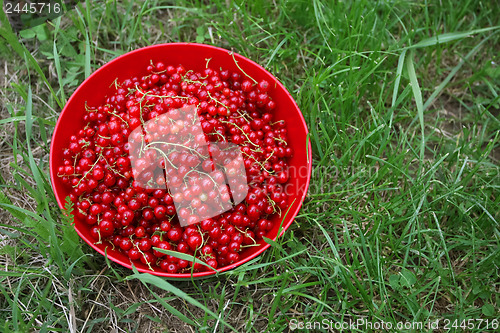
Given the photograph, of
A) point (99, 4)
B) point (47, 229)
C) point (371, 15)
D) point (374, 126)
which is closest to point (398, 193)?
point (374, 126)

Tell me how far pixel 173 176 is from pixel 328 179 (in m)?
0.85

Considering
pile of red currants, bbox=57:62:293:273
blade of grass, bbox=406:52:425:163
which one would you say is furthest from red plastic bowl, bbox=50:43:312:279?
blade of grass, bbox=406:52:425:163

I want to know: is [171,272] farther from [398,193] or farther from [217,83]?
[398,193]

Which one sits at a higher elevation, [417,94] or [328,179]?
[417,94]

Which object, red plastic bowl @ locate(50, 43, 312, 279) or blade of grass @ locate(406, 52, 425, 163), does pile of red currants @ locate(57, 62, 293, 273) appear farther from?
blade of grass @ locate(406, 52, 425, 163)

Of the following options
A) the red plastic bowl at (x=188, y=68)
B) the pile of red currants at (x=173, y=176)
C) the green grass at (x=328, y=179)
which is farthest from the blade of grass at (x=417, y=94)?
the pile of red currants at (x=173, y=176)

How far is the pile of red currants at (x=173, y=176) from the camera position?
1.79 meters

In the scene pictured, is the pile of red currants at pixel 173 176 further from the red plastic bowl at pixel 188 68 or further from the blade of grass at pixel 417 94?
the blade of grass at pixel 417 94

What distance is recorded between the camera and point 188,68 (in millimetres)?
2176

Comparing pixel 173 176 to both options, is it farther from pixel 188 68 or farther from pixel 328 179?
pixel 328 179

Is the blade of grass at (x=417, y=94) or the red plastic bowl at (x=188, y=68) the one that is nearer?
the red plastic bowl at (x=188, y=68)

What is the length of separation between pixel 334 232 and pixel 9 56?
2.13 metres

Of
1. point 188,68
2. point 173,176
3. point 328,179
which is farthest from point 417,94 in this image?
point 173,176

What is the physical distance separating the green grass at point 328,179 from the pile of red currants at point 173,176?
0.14 meters
